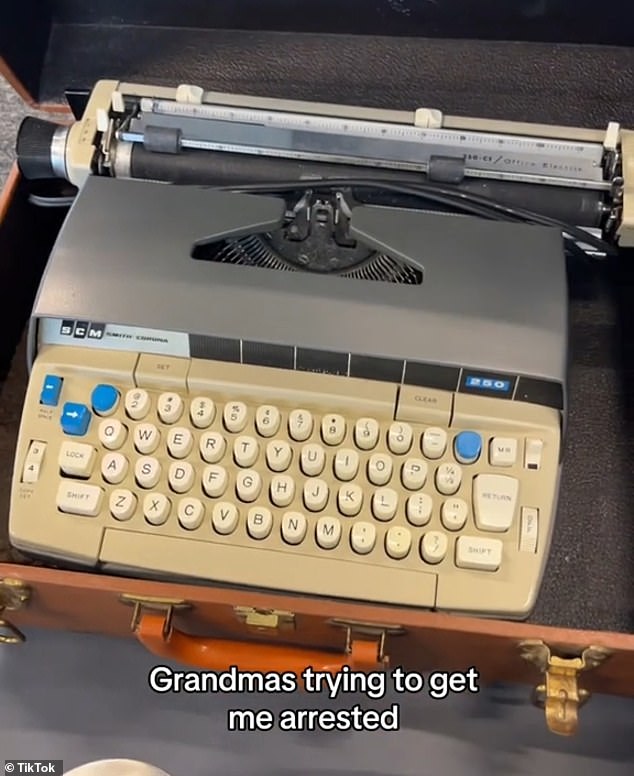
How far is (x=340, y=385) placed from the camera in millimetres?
793

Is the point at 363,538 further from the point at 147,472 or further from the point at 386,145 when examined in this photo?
the point at 386,145

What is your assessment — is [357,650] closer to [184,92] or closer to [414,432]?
[414,432]

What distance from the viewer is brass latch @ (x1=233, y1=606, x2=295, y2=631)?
0.74 metres

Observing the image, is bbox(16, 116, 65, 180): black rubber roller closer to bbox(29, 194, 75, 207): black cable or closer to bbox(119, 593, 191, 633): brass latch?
bbox(29, 194, 75, 207): black cable

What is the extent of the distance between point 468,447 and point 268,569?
19 centimetres

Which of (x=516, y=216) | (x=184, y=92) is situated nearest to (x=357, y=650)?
(x=516, y=216)

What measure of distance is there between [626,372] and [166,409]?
482mm

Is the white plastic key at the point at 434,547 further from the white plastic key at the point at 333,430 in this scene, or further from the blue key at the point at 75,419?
the blue key at the point at 75,419

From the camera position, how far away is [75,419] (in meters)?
0.77

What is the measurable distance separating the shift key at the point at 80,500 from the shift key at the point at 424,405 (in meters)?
0.26

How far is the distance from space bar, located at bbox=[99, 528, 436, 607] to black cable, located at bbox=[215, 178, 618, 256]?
1.09 feet

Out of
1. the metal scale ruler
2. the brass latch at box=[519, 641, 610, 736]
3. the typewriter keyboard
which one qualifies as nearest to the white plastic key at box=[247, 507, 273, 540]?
the typewriter keyboard

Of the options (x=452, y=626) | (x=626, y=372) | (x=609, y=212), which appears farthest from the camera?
(x=626, y=372)

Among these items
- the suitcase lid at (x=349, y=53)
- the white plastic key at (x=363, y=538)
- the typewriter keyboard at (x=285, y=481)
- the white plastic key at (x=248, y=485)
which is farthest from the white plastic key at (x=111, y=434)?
the suitcase lid at (x=349, y=53)
